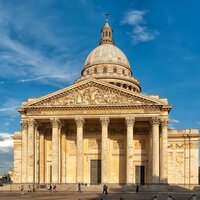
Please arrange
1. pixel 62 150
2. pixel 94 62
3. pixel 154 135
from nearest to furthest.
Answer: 1. pixel 154 135
2. pixel 62 150
3. pixel 94 62

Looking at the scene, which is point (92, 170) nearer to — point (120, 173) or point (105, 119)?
point (120, 173)

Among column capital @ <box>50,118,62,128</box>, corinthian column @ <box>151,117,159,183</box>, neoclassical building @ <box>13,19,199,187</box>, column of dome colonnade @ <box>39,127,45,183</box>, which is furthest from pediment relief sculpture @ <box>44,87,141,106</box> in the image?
column of dome colonnade @ <box>39,127,45,183</box>

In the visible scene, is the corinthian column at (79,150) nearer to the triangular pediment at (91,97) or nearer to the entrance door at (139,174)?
the triangular pediment at (91,97)

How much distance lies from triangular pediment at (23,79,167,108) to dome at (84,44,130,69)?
3020cm

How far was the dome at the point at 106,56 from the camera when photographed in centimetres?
7925

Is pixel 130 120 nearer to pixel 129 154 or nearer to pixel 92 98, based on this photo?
pixel 129 154

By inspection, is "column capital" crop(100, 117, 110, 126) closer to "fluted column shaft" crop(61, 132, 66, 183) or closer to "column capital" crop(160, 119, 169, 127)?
"column capital" crop(160, 119, 169, 127)

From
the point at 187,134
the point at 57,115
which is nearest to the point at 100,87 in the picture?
the point at 57,115

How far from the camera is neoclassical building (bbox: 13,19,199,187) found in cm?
4738

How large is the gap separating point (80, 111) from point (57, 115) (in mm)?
3197

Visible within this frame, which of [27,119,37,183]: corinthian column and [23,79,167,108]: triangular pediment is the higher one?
[23,79,167,108]: triangular pediment

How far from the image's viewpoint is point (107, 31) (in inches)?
3408

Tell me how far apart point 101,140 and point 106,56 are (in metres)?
32.5

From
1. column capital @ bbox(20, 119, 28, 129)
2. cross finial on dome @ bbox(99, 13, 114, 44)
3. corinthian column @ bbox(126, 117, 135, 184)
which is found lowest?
corinthian column @ bbox(126, 117, 135, 184)
